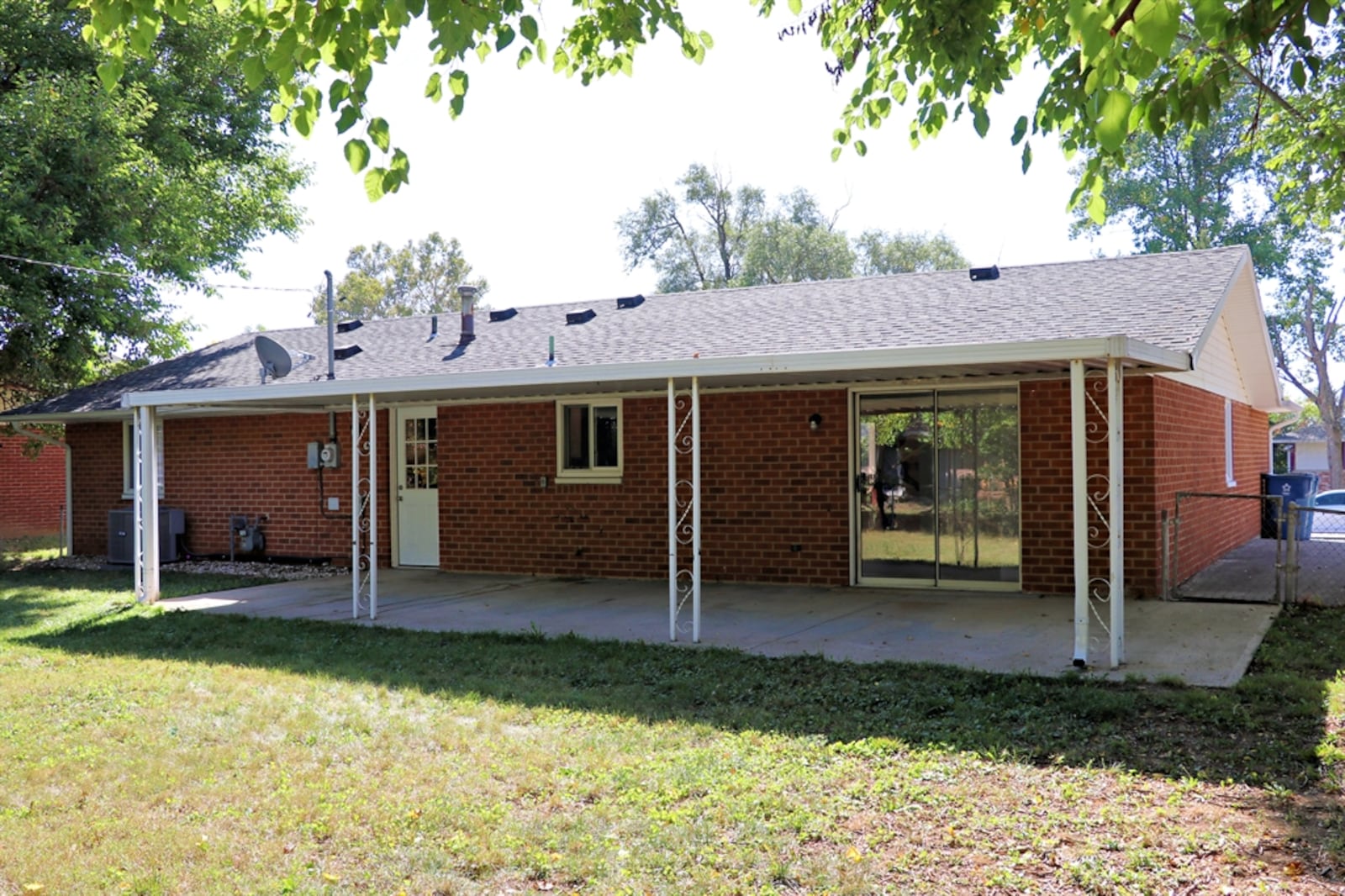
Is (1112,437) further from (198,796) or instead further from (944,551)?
(198,796)

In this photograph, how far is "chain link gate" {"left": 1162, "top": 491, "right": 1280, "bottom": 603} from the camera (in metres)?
10.2

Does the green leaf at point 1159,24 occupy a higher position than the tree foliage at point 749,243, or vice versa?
the tree foliage at point 749,243

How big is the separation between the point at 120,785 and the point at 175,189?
557 inches

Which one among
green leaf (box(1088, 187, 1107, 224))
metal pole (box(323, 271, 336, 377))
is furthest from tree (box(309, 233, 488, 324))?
green leaf (box(1088, 187, 1107, 224))

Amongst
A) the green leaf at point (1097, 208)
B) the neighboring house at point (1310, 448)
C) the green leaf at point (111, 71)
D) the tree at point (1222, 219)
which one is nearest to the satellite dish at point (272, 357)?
the green leaf at point (111, 71)

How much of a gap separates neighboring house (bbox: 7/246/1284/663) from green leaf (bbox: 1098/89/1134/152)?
4355 mm

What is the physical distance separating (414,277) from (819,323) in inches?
1714

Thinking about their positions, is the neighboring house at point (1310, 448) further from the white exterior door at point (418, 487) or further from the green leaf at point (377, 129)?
the green leaf at point (377, 129)

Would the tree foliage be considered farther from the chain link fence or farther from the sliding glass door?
the sliding glass door

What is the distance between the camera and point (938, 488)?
10930 millimetres

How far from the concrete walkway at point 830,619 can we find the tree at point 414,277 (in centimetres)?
4068

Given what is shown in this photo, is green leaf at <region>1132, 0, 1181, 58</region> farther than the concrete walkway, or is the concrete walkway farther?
the concrete walkway

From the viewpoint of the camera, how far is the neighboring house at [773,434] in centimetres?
973

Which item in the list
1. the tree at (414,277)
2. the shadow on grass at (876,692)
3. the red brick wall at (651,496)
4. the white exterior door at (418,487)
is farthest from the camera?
the tree at (414,277)
